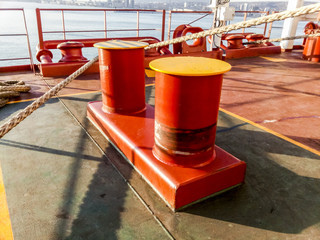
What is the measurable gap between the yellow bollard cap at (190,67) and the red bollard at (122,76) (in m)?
0.82

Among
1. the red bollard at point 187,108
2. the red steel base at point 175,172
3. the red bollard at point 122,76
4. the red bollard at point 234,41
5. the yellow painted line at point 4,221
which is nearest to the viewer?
the yellow painted line at point 4,221

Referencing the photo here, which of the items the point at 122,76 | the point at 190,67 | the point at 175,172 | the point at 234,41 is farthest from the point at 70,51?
the point at 234,41

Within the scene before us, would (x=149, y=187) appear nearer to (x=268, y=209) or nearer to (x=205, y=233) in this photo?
(x=205, y=233)

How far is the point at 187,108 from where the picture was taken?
185 centimetres

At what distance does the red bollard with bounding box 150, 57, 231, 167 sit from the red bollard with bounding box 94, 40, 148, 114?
2.74 feet

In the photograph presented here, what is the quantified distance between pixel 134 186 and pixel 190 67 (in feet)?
3.52

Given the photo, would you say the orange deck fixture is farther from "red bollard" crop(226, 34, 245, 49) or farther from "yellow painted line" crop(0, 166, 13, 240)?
"red bollard" crop(226, 34, 245, 49)

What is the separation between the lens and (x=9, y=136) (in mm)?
2928

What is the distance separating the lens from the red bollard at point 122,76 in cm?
279

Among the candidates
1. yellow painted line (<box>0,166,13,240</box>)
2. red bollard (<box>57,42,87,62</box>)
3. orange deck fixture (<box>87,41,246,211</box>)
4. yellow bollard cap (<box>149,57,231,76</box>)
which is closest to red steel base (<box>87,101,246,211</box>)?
orange deck fixture (<box>87,41,246,211</box>)

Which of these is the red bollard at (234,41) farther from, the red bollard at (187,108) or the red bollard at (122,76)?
the red bollard at (187,108)

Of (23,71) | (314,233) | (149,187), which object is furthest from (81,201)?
(23,71)

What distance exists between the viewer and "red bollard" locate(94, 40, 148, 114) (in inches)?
110

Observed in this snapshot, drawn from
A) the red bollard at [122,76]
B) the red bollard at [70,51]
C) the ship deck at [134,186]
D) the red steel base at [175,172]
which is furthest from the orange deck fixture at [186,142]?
the red bollard at [70,51]
